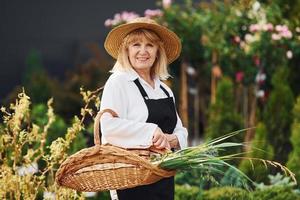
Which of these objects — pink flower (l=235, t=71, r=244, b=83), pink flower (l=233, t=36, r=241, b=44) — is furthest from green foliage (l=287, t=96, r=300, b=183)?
pink flower (l=235, t=71, r=244, b=83)

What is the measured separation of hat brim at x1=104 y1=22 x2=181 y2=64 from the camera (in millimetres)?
4422

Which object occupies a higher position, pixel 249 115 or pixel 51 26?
pixel 51 26

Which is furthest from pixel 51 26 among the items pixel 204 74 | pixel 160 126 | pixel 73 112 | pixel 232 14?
pixel 160 126

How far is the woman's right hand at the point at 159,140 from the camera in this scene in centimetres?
419

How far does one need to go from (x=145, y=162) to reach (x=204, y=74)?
7.14m

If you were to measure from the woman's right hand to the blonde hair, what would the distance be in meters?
0.38

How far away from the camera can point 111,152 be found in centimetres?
403

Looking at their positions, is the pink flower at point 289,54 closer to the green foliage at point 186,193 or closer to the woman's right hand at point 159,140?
the green foliage at point 186,193

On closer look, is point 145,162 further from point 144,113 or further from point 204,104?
point 204,104

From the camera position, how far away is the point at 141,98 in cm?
430

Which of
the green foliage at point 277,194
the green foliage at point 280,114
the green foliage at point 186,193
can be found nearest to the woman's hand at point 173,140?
the green foliage at point 277,194

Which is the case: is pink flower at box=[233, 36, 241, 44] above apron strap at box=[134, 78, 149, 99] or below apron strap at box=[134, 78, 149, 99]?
above

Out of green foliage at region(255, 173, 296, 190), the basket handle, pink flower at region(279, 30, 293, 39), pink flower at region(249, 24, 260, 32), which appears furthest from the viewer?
pink flower at region(249, 24, 260, 32)

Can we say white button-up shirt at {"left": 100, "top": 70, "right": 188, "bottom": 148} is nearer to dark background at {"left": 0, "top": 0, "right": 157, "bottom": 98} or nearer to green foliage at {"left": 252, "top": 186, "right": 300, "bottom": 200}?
green foliage at {"left": 252, "top": 186, "right": 300, "bottom": 200}
